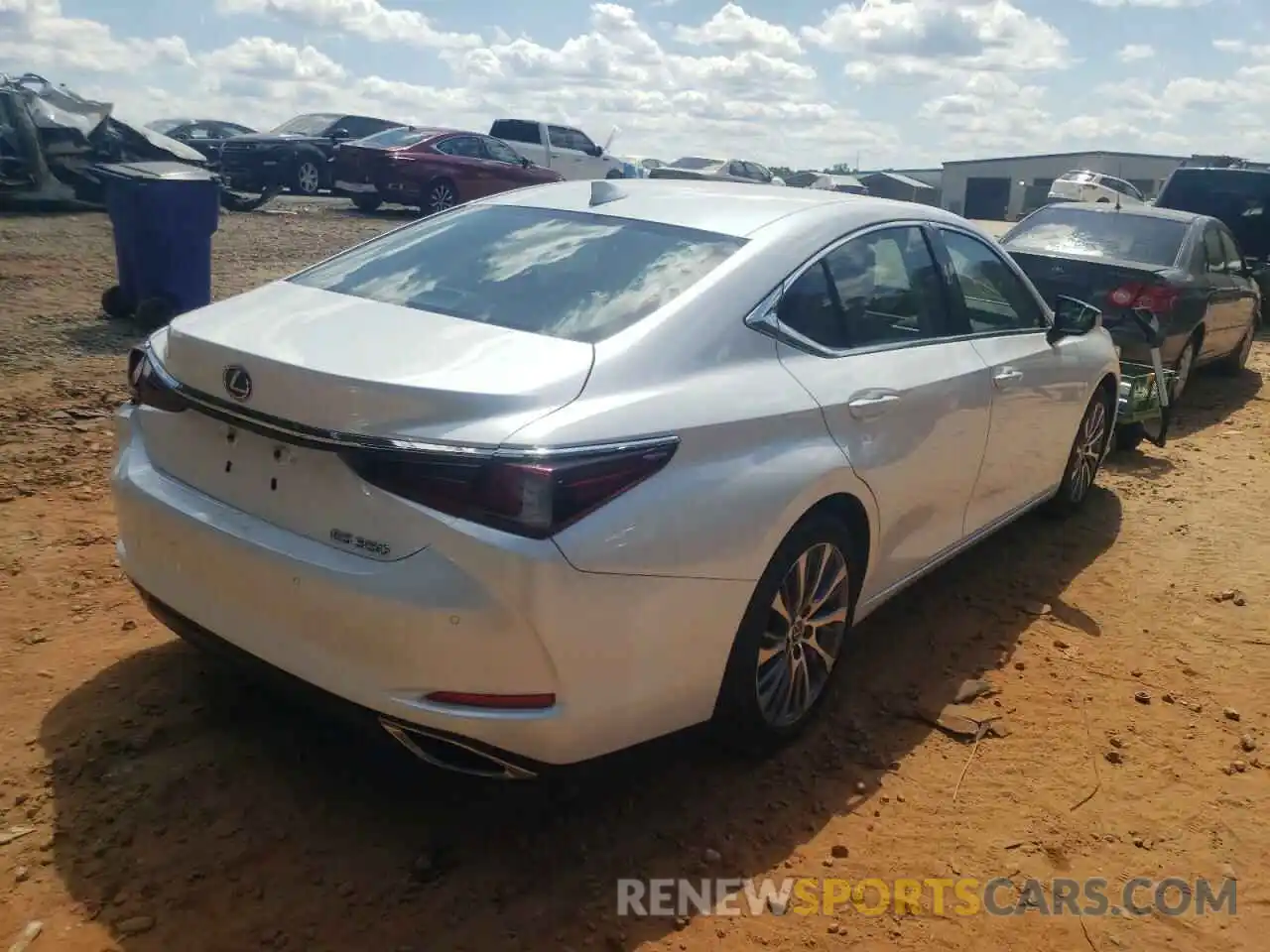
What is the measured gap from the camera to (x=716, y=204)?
11.6 feet

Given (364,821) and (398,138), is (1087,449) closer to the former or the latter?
(364,821)

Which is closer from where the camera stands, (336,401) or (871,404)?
(336,401)

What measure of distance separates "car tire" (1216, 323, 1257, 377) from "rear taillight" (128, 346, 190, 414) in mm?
9653

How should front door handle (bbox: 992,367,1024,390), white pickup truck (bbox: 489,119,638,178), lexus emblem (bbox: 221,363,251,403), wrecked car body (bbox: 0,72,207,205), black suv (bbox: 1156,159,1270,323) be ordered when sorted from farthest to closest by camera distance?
white pickup truck (bbox: 489,119,638,178) → wrecked car body (bbox: 0,72,207,205) → black suv (bbox: 1156,159,1270,323) → front door handle (bbox: 992,367,1024,390) → lexus emblem (bbox: 221,363,251,403)

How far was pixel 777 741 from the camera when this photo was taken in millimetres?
3211

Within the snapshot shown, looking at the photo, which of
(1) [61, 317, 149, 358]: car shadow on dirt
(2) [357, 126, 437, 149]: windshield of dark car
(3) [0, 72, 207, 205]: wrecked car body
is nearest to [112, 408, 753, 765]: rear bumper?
(1) [61, 317, 149, 358]: car shadow on dirt

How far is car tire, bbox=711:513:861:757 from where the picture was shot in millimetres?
2914

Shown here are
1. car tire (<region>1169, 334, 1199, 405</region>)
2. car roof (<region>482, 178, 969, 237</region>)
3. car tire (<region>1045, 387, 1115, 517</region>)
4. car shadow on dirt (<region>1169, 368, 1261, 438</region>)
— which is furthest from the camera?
car shadow on dirt (<region>1169, 368, 1261, 438</region>)

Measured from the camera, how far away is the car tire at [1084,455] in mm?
5379

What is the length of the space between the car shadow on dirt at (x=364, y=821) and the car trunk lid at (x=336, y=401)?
22.9 inches

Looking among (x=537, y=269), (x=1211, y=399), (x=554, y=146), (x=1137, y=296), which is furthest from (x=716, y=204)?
(x=554, y=146)

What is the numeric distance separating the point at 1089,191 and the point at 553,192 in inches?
1014

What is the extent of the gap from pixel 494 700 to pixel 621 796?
804mm

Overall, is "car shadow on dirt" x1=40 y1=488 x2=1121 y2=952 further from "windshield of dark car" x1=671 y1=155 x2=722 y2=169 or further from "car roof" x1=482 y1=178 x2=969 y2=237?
"windshield of dark car" x1=671 y1=155 x2=722 y2=169
